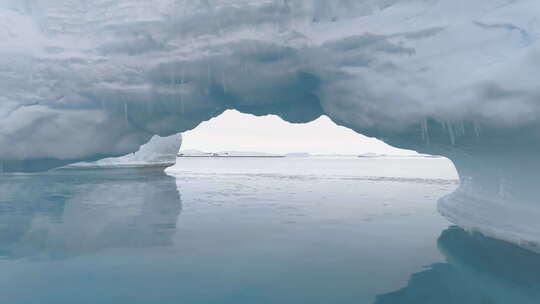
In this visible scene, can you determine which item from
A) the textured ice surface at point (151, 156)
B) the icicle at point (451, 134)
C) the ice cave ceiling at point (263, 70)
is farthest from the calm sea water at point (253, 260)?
the textured ice surface at point (151, 156)

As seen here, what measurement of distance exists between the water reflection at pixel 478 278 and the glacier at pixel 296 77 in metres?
0.41

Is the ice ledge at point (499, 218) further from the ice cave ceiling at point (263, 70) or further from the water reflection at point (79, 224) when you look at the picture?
the water reflection at point (79, 224)

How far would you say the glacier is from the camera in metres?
5.75

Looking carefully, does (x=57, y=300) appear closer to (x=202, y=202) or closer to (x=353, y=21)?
(x=353, y=21)

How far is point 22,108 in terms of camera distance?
10445mm

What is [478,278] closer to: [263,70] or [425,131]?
[425,131]

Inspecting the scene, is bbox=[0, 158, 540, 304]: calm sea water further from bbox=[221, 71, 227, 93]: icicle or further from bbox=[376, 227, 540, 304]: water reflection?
bbox=[221, 71, 227, 93]: icicle

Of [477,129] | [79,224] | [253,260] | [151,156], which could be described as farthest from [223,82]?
[151,156]

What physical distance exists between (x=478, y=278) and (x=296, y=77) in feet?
18.6

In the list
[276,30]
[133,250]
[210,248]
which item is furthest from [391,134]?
[133,250]

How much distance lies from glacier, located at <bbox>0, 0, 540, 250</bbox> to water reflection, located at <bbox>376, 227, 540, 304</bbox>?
0.41 metres

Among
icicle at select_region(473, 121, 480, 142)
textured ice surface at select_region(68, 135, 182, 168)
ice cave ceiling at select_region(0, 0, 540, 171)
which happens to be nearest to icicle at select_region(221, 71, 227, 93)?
ice cave ceiling at select_region(0, 0, 540, 171)

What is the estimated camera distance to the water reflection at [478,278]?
408 centimetres

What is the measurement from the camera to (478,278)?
190 inches
